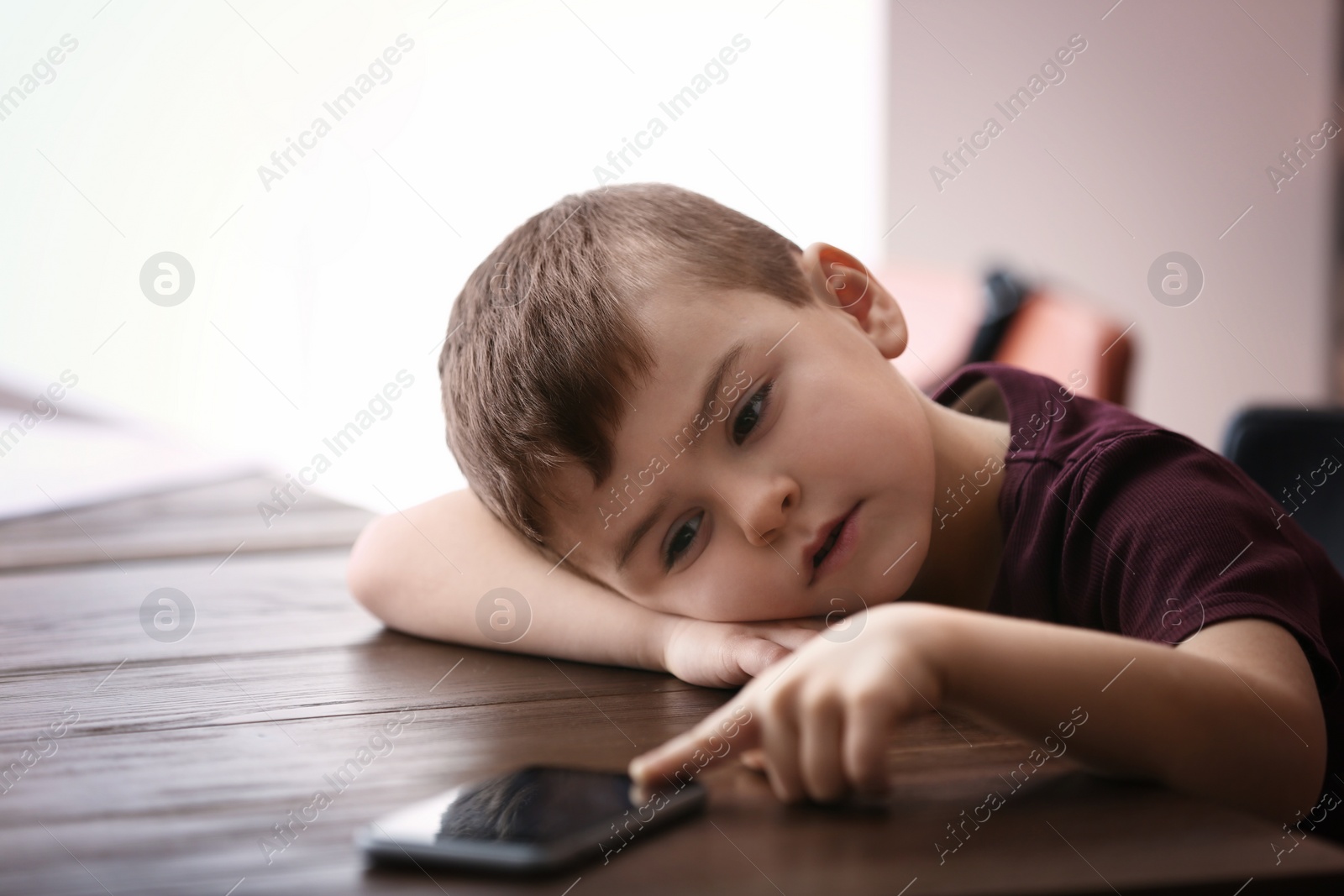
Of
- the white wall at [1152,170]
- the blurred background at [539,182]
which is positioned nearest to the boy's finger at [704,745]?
the blurred background at [539,182]

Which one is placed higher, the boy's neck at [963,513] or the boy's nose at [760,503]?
the boy's nose at [760,503]

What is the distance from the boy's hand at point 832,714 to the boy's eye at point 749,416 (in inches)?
12.1

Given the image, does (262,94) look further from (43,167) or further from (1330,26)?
(1330,26)

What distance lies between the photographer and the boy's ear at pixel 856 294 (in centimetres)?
94

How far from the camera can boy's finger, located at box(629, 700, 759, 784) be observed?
0.47 metres

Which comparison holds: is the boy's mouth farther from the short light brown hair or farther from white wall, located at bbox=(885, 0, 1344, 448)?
white wall, located at bbox=(885, 0, 1344, 448)

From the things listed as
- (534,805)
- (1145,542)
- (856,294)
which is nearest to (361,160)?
(856,294)

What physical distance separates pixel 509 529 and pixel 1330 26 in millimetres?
4250

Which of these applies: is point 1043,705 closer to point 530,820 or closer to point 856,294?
point 530,820

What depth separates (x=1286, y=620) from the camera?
0.59m

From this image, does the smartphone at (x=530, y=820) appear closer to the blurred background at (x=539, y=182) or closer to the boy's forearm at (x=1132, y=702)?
the boy's forearm at (x=1132, y=702)

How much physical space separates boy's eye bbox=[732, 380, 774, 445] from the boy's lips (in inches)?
3.6

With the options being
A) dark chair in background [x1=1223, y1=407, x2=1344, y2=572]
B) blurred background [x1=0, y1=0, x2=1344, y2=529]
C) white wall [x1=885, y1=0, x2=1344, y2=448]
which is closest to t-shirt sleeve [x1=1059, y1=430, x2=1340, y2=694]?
dark chair in background [x1=1223, y1=407, x2=1344, y2=572]

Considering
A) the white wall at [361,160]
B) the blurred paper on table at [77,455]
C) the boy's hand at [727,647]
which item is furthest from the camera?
the white wall at [361,160]
